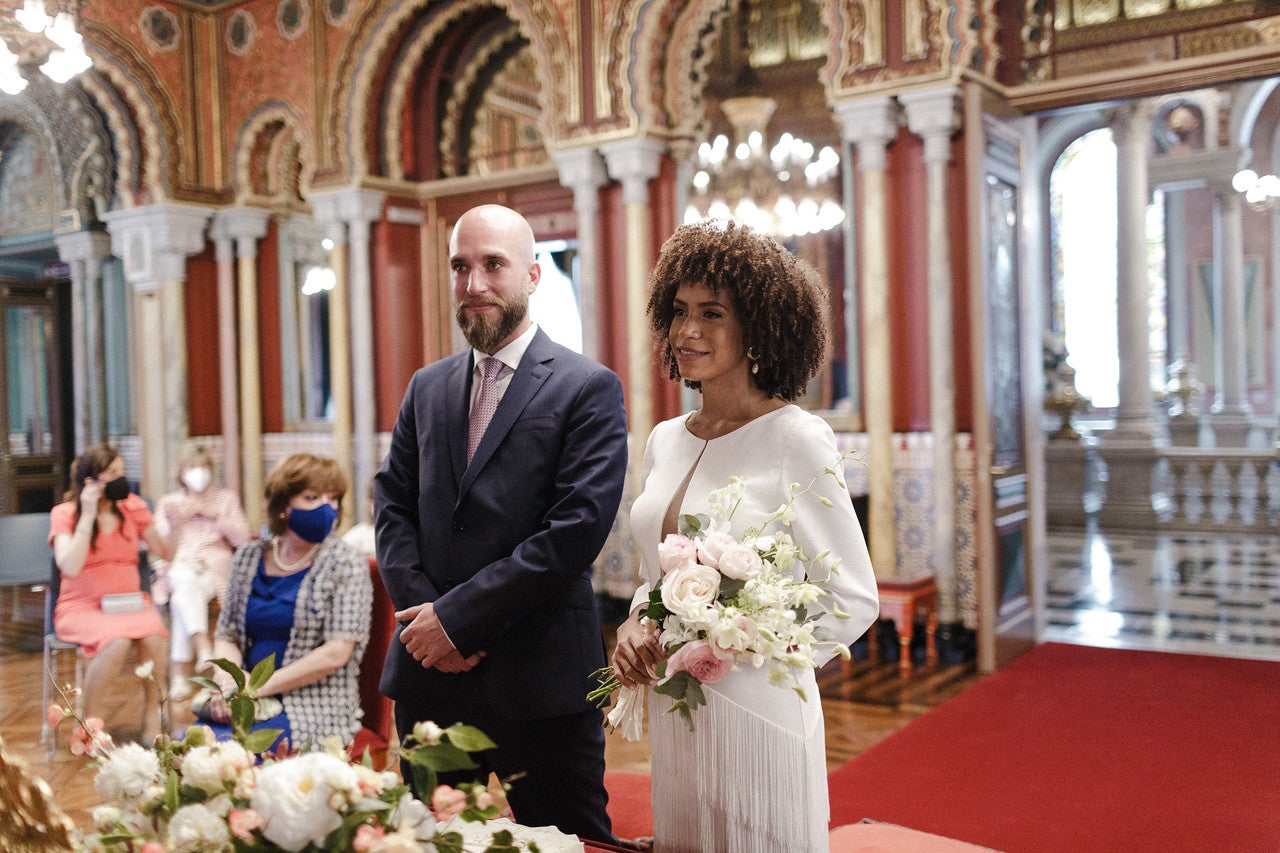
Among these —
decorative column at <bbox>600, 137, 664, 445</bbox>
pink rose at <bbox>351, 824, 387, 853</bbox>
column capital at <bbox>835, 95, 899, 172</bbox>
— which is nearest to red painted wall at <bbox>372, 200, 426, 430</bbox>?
decorative column at <bbox>600, 137, 664, 445</bbox>

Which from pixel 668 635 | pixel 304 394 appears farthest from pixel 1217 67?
pixel 304 394

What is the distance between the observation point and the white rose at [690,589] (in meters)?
1.54

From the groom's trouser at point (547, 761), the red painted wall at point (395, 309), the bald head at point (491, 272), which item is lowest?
the groom's trouser at point (547, 761)

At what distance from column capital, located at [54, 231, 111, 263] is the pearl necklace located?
7879mm

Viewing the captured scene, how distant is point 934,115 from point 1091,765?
130 inches

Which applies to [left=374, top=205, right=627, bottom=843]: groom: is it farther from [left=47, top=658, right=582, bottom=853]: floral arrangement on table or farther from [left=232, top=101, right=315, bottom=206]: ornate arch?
[left=232, top=101, right=315, bottom=206]: ornate arch

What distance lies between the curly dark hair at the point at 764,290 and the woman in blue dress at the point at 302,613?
1518 millimetres

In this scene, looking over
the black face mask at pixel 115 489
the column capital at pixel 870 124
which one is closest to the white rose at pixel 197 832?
the black face mask at pixel 115 489

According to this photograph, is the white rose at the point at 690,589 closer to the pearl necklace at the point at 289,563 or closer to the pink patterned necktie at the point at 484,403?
the pink patterned necktie at the point at 484,403

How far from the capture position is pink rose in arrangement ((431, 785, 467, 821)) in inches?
44.0

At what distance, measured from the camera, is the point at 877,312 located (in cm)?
619

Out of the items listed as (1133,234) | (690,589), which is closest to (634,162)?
(690,589)

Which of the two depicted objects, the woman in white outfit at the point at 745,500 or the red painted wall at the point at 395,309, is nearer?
the woman in white outfit at the point at 745,500

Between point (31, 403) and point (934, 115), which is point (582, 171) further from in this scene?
point (31, 403)
